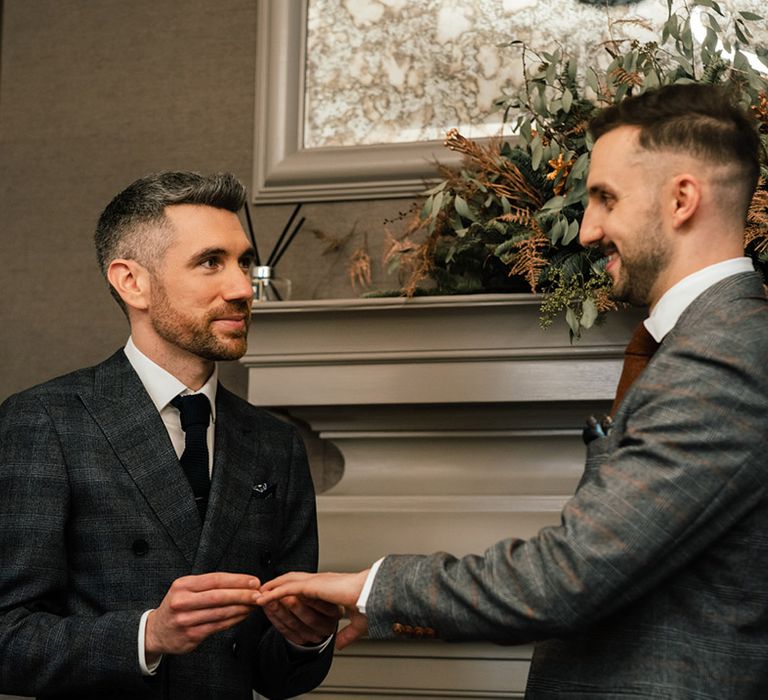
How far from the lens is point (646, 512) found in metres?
1.36

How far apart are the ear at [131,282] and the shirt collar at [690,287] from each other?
99cm

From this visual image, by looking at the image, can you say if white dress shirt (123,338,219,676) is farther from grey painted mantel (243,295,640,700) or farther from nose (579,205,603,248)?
nose (579,205,603,248)

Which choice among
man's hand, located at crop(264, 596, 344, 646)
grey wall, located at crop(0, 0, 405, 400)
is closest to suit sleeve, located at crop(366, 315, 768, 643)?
man's hand, located at crop(264, 596, 344, 646)

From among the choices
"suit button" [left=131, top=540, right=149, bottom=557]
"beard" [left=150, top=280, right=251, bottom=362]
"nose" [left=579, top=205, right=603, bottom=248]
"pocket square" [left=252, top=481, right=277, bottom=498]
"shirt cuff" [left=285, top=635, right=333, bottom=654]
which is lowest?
"shirt cuff" [left=285, top=635, right=333, bottom=654]

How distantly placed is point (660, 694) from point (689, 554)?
0.18 metres

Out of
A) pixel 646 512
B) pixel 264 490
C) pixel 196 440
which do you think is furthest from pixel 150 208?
pixel 646 512

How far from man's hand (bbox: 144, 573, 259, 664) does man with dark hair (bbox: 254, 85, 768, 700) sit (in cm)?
18

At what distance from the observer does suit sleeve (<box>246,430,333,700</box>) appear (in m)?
1.99

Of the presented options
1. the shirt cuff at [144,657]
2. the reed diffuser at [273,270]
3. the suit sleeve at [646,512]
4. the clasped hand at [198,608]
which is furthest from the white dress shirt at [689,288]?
the reed diffuser at [273,270]

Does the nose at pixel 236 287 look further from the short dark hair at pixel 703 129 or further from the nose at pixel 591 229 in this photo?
the short dark hair at pixel 703 129

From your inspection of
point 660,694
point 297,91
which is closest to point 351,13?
point 297,91

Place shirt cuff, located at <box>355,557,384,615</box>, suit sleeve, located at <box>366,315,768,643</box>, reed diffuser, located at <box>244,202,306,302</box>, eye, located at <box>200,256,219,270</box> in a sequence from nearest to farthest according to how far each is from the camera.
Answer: suit sleeve, located at <box>366,315,768,643</box> < shirt cuff, located at <box>355,557,384,615</box> < eye, located at <box>200,256,219,270</box> < reed diffuser, located at <box>244,202,306,302</box>

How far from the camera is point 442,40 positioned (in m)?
2.95

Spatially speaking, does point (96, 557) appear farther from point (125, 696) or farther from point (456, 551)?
point (456, 551)
